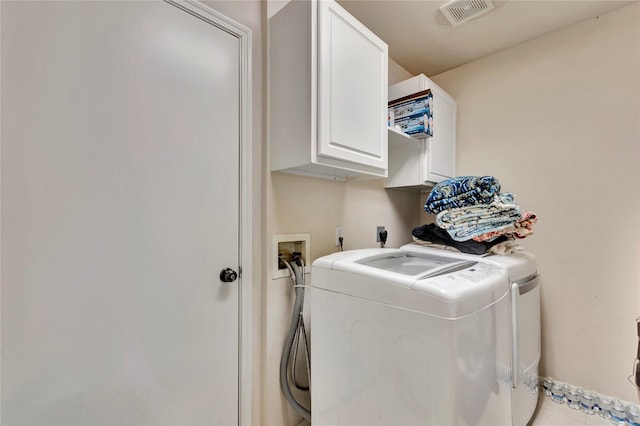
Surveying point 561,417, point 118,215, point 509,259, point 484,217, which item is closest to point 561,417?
point 561,417

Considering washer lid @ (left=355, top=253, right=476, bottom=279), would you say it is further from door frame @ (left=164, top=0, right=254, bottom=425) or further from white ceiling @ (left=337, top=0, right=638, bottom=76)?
white ceiling @ (left=337, top=0, right=638, bottom=76)

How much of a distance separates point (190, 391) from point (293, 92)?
1.31 metres

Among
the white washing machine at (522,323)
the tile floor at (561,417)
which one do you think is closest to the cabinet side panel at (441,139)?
the white washing machine at (522,323)

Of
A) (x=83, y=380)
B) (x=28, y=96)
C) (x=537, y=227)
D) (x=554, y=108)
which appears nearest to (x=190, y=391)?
(x=83, y=380)

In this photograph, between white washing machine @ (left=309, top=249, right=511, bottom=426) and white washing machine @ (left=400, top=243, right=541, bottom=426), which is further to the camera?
white washing machine @ (left=400, top=243, right=541, bottom=426)

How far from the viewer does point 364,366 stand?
3.66 ft

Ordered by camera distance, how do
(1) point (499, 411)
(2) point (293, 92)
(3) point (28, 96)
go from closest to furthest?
(3) point (28, 96), (1) point (499, 411), (2) point (293, 92)

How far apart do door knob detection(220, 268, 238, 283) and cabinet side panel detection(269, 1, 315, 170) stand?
51cm

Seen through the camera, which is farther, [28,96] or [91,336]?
[91,336]

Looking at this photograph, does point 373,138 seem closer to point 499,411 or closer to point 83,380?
point 499,411

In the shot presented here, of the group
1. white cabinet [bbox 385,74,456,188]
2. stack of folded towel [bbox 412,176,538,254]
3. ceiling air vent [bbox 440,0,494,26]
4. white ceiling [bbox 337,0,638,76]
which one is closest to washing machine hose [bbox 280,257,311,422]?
stack of folded towel [bbox 412,176,538,254]

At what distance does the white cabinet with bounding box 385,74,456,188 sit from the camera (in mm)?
1922

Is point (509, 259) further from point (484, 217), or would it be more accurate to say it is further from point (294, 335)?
point (294, 335)

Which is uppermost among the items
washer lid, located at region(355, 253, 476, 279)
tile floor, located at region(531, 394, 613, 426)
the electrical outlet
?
the electrical outlet
